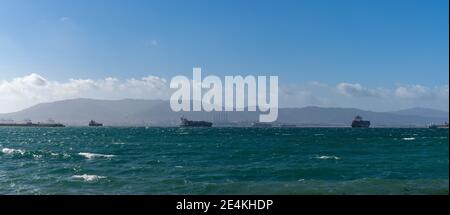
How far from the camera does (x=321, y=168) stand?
37.9m

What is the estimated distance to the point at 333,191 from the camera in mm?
26234

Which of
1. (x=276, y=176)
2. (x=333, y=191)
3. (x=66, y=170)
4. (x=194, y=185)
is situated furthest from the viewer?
(x=66, y=170)
